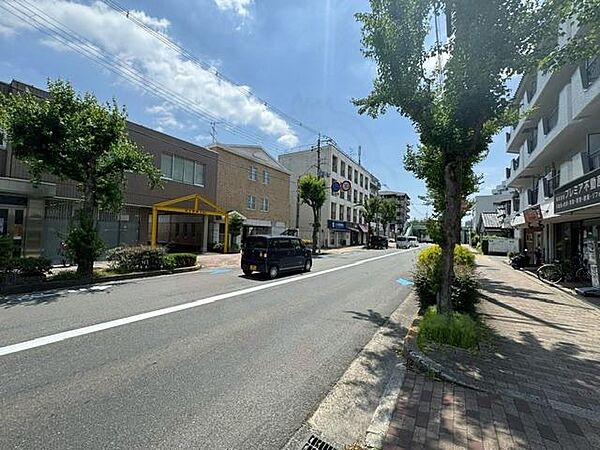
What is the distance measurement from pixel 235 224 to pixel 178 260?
40.1 feet

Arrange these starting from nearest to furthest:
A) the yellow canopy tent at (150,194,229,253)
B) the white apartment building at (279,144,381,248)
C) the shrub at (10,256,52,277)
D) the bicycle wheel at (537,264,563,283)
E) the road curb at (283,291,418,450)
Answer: the road curb at (283,291,418,450)
the shrub at (10,256,52,277)
the bicycle wheel at (537,264,563,283)
the yellow canopy tent at (150,194,229,253)
the white apartment building at (279,144,381,248)

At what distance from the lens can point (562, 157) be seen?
1633 centimetres

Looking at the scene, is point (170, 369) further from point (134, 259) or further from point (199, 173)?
point (199, 173)

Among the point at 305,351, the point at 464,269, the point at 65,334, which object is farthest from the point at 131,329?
the point at 464,269

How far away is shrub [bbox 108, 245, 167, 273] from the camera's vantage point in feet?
44.4

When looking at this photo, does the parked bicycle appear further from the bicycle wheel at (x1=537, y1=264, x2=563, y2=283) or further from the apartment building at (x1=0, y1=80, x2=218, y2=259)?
the apartment building at (x1=0, y1=80, x2=218, y2=259)

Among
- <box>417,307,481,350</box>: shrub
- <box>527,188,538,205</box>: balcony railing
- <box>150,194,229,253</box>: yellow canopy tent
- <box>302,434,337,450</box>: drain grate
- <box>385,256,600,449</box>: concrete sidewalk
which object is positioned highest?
<box>527,188,538,205</box>: balcony railing

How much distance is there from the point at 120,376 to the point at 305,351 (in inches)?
102

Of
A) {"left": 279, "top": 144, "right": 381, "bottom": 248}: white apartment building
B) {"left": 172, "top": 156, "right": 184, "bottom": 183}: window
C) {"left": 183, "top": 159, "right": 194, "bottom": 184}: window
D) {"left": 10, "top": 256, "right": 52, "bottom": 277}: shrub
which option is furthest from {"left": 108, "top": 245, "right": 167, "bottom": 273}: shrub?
{"left": 279, "top": 144, "right": 381, "bottom": 248}: white apartment building

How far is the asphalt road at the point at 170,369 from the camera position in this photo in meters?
3.10

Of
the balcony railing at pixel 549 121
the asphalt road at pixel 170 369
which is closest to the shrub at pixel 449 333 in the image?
the asphalt road at pixel 170 369

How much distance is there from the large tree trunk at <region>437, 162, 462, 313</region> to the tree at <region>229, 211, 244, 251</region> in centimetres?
2243

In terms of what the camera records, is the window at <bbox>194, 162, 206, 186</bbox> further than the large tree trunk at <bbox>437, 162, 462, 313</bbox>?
Yes

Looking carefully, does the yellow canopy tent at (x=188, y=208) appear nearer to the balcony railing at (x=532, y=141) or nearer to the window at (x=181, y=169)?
the window at (x=181, y=169)
